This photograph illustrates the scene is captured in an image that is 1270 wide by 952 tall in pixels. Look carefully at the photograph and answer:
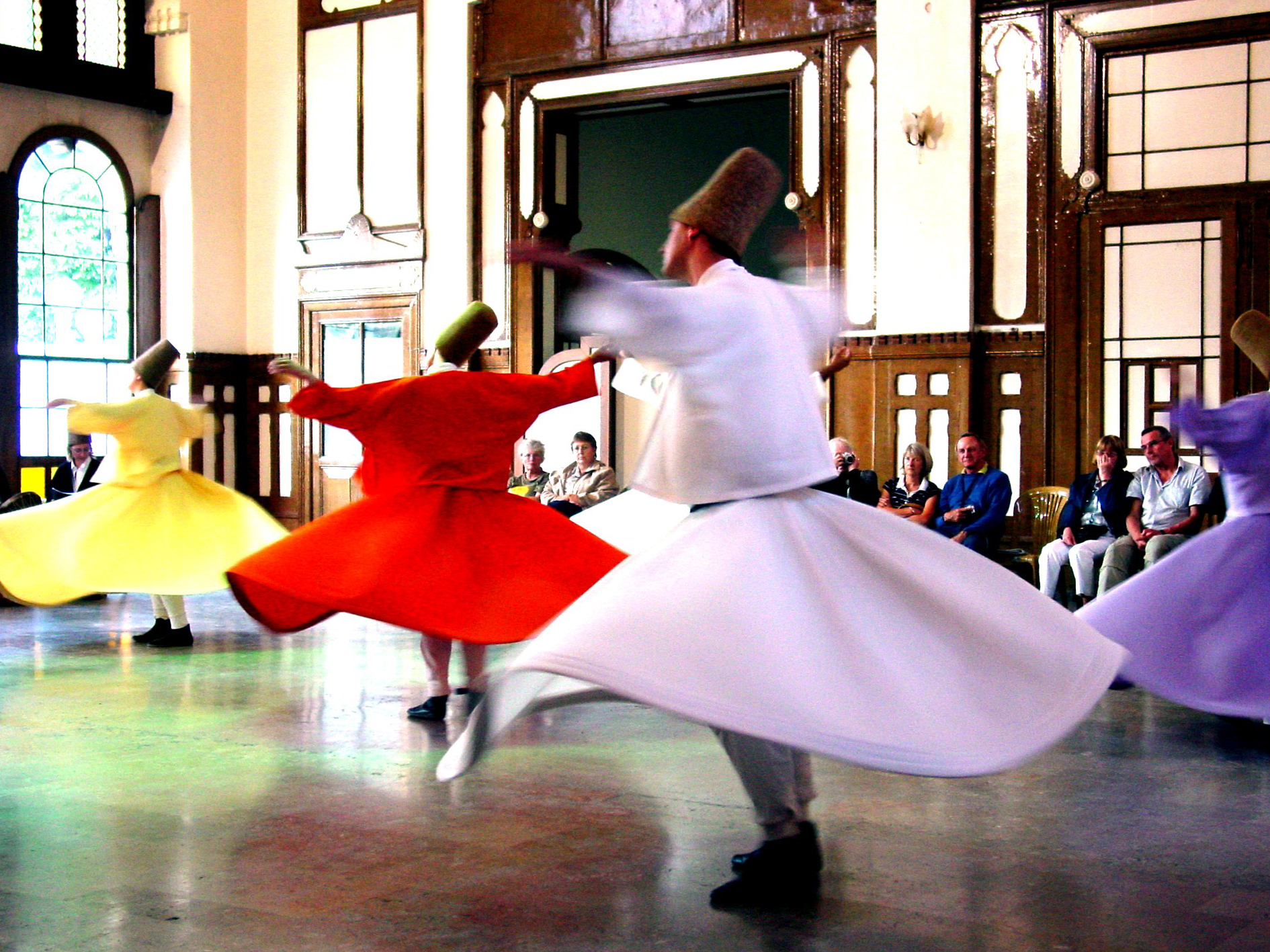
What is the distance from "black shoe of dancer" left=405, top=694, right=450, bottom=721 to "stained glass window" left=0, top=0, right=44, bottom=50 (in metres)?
8.16

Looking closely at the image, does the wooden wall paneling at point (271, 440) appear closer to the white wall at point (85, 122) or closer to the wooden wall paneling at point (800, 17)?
the white wall at point (85, 122)

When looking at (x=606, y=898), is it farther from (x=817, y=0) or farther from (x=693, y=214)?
(x=817, y=0)

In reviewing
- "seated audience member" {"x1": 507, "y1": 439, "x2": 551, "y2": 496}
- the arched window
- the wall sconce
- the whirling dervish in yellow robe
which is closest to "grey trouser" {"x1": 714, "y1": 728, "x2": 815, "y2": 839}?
the whirling dervish in yellow robe

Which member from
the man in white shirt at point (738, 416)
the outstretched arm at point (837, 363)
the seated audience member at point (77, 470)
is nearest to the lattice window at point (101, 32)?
the seated audience member at point (77, 470)

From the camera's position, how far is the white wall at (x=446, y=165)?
1120 centimetres

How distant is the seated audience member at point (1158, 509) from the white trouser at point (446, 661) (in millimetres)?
3124

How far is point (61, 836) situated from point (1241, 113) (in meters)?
7.56

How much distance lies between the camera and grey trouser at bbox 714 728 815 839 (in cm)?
295

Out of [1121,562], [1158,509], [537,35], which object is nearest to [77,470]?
[537,35]

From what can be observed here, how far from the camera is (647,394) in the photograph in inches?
224

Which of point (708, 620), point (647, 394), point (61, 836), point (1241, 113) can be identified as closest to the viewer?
point (708, 620)

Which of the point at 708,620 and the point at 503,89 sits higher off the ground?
the point at 503,89

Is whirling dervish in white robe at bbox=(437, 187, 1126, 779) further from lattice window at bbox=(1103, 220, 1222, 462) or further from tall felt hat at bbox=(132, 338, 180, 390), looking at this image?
lattice window at bbox=(1103, 220, 1222, 462)

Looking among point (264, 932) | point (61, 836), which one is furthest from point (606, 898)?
point (61, 836)
